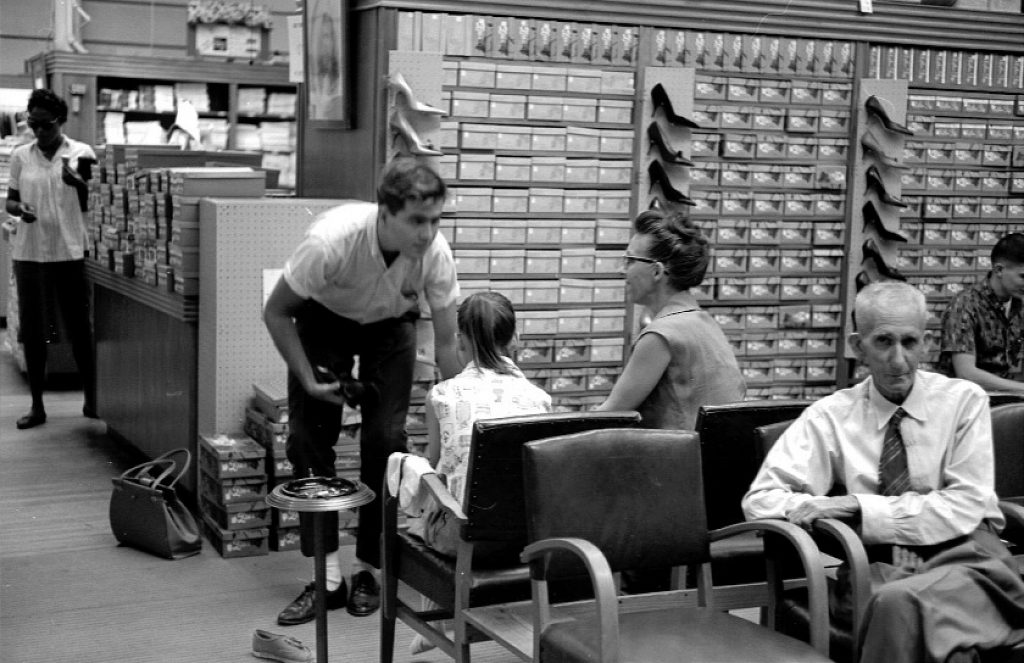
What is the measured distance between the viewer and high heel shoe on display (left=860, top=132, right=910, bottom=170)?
7.23 metres

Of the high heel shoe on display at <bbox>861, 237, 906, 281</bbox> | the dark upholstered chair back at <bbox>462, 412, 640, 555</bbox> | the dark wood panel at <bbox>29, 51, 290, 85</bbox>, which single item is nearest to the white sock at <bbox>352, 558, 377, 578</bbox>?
the dark upholstered chair back at <bbox>462, 412, 640, 555</bbox>

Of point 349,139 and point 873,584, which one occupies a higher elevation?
point 349,139

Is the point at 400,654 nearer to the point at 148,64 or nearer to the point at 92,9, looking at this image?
the point at 148,64

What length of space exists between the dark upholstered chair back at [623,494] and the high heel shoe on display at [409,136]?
3.18 metres

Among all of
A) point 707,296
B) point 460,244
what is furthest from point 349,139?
point 707,296

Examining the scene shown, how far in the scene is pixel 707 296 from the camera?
276 inches

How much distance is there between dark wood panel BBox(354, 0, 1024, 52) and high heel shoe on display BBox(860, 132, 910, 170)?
0.58 meters

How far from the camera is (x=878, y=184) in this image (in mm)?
7277

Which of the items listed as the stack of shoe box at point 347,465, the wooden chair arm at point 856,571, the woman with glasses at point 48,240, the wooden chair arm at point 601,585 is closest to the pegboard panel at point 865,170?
the stack of shoe box at point 347,465

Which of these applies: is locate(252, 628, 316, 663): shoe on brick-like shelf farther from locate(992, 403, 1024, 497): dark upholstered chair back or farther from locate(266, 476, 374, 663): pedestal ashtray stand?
locate(992, 403, 1024, 497): dark upholstered chair back

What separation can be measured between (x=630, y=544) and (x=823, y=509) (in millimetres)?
466

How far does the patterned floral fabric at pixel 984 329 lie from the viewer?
5.46 metres

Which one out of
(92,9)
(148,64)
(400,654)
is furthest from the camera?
(92,9)

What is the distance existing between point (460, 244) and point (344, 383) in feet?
6.45
